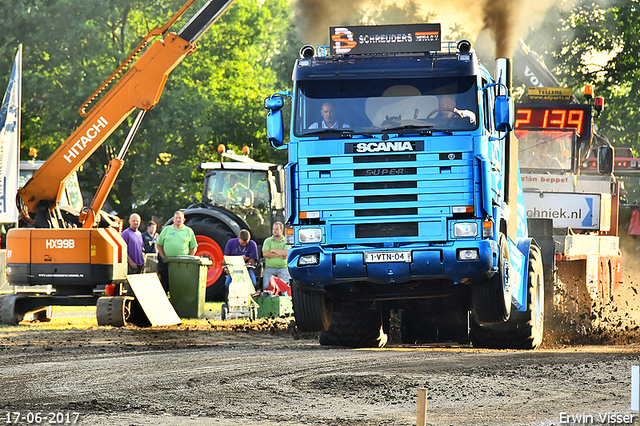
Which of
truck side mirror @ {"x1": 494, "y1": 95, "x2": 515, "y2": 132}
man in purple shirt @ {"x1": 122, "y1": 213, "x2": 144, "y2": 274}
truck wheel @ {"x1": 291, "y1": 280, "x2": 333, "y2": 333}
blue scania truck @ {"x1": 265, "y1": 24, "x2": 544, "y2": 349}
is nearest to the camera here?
blue scania truck @ {"x1": 265, "y1": 24, "x2": 544, "y2": 349}

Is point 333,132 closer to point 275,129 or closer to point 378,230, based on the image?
point 275,129

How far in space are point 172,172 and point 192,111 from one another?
94.0 inches

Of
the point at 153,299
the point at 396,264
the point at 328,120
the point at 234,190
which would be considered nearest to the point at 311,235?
the point at 396,264

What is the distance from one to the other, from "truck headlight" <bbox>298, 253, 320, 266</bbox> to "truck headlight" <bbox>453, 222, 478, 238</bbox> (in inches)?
58.7

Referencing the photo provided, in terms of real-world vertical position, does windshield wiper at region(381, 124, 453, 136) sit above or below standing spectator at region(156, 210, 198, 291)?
above

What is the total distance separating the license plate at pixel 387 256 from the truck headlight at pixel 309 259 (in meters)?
0.53

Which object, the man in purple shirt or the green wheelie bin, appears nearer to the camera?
the green wheelie bin

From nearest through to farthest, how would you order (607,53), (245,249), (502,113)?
(502,113) < (245,249) < (607,53)

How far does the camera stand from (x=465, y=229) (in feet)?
35.1

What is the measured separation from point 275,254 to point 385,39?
7.84m

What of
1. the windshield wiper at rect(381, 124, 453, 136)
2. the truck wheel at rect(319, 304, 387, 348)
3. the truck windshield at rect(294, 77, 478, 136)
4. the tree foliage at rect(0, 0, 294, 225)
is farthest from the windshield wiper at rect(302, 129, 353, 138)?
the tree foliage at rect(0, 0, 294, 225)

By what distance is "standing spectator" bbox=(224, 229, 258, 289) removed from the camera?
19500 millimetres

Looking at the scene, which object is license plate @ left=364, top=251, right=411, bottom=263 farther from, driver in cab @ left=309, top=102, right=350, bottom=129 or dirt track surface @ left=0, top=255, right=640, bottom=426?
driver in cab @ left=309, top=102, right=350, bottom=129

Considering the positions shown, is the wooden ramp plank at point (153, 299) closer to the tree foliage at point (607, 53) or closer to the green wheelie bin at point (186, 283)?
the green wheelie bin at point (186, 283)
